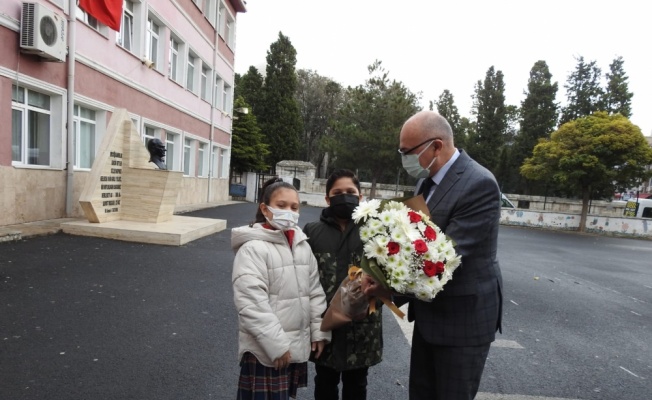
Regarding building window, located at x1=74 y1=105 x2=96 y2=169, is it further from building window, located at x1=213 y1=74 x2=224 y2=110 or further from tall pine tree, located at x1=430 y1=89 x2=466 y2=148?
tall pine tree, located at x1=430 y1=89 x2=466 y2=148

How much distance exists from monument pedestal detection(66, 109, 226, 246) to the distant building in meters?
1.65

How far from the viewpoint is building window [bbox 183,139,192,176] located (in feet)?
65.2

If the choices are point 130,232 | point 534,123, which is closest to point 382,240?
point 130,232

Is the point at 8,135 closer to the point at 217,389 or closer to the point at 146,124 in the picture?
the point at 146,124

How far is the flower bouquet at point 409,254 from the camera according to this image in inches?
71.4

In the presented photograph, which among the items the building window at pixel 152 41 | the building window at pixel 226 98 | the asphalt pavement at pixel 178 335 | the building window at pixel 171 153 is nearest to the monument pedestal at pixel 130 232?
the asphalt pavement at pixel 178 335

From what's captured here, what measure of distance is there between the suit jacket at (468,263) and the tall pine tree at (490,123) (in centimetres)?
3958

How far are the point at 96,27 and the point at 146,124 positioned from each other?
4081 millimetres

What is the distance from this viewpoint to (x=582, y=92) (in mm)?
38188

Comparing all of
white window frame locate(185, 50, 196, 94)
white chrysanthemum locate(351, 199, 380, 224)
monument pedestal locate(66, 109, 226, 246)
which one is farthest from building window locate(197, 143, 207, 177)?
white chrysanthemum locate(351, 199, 380, 224)

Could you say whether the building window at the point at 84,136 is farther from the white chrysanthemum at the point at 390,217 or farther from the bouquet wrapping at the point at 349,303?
the white chrysanthemum at the point at 390,217

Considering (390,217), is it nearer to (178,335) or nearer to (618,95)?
(178,335)

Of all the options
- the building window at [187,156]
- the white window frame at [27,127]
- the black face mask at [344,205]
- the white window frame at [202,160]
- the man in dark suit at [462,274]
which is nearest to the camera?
the man in dark suit at [462,274]

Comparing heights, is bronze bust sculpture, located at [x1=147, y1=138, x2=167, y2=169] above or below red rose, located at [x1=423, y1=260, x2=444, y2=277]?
above
